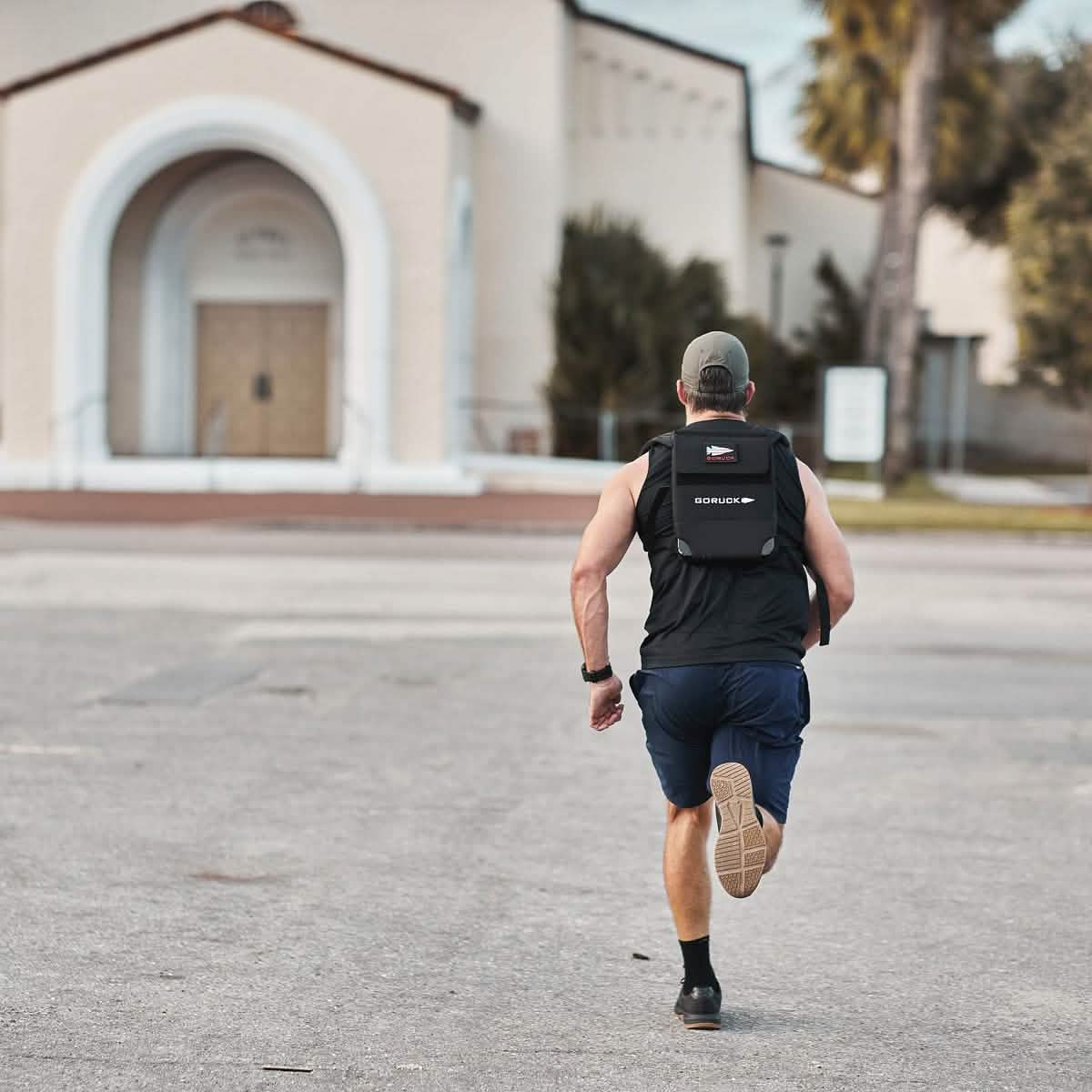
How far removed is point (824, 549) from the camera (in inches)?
194

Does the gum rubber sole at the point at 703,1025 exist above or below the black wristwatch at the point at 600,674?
below

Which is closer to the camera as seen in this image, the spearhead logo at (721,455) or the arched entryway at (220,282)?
the spearhead logo at (721,455)

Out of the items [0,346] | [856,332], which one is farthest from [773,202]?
[0,346]

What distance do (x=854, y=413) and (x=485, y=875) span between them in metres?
23.2

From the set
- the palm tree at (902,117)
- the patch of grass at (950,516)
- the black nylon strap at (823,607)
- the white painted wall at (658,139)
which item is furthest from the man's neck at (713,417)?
the white painted wall at (658,139)

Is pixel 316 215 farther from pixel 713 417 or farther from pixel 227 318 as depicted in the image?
pixel 713 417

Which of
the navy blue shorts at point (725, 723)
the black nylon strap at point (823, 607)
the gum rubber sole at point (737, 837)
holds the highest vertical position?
the black nylon strap at point (823, 607)

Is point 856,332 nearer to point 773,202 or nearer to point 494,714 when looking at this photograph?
point 773,202

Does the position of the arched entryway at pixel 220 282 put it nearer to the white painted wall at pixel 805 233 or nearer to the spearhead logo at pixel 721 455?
the white painted wall at pixel 805 233

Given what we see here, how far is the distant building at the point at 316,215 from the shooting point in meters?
31.2

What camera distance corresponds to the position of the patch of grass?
82.4 ft

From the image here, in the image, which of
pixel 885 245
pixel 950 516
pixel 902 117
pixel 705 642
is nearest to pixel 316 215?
pixel 902 117

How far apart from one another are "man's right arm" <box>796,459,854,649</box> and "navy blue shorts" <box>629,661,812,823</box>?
259mm

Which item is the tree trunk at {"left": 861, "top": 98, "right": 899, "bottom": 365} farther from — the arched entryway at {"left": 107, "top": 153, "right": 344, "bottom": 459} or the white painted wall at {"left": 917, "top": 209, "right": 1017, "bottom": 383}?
the white painted wall at {"left": 917, "top": 209, "right": 1017, "bottom": 383}
